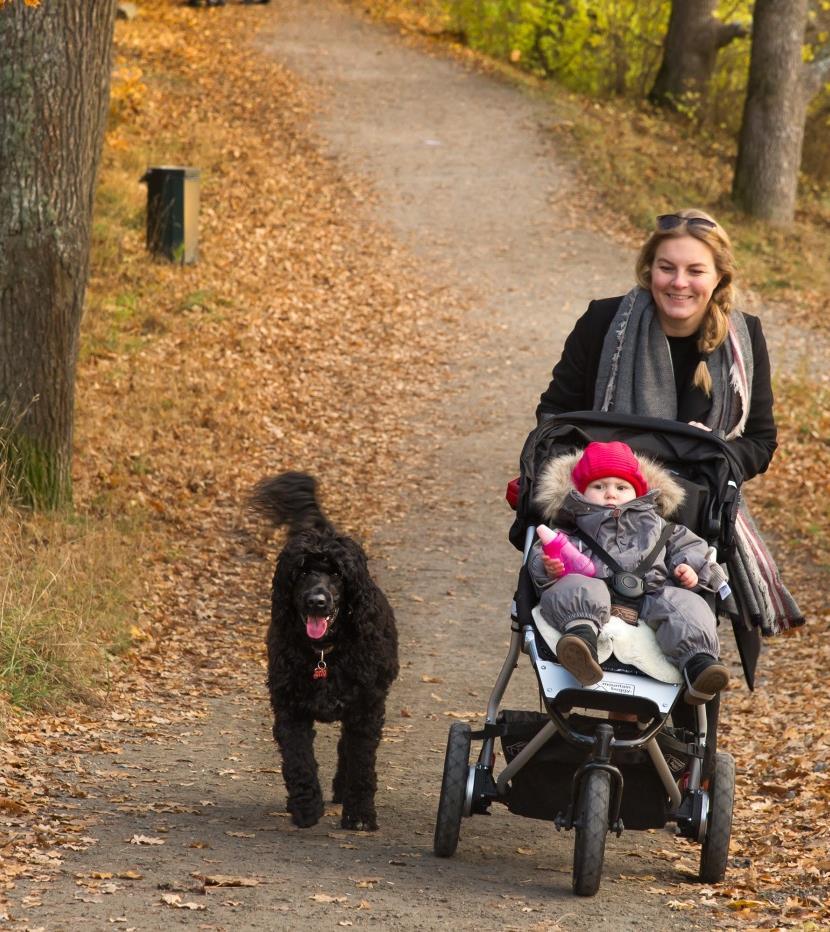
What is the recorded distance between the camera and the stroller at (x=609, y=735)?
478cm

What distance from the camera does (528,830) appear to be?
614cm

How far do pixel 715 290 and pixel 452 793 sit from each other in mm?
2214

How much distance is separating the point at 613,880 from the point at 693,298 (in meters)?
2.25

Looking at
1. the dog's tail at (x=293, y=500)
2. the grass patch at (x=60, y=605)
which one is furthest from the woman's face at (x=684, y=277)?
the grass patch at (x=60, y=605)

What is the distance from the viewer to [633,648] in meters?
4.80

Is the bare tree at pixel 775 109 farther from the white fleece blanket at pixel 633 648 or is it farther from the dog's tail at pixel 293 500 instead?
the white fleece blanket at pixel 633 648

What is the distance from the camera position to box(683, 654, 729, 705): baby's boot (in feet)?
15.3

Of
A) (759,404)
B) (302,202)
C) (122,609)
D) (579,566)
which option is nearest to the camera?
(579,566)

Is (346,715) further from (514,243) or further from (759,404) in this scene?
(514,243)

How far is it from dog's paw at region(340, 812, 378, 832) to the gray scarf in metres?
1.94

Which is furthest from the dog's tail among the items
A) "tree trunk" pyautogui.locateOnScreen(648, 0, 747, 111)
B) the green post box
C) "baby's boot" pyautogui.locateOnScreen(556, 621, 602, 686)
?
"tree trunk" pyautogui.locateOnScreen(648, 0, 747, 111)

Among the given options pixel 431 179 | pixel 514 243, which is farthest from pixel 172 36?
pixel 514 243

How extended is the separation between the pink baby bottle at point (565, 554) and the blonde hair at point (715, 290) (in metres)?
1.02

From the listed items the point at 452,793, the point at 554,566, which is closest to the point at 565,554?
the point at 554,566
